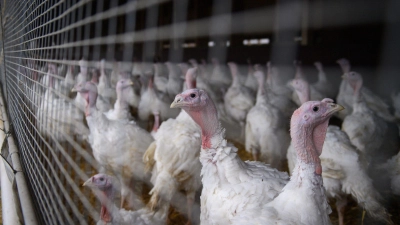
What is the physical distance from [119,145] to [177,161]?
1.61ft

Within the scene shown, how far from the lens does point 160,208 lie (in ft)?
8.06

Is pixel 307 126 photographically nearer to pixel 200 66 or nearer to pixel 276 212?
pixel 276 212

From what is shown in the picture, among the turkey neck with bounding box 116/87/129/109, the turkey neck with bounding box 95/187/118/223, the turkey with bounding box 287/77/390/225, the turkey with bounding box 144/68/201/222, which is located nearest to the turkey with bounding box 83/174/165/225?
the turkey neck with bounding box 95/187/118/223

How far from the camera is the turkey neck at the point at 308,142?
1.40 metres

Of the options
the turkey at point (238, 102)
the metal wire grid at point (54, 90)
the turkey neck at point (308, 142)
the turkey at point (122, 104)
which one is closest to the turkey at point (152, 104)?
the turkey at point (238, 102)

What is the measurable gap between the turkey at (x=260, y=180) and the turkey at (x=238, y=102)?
2.42m

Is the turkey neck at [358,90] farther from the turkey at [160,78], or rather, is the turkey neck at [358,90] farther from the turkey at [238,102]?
the turkey at [160,78]

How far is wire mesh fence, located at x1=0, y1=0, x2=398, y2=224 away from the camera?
1.41 meters

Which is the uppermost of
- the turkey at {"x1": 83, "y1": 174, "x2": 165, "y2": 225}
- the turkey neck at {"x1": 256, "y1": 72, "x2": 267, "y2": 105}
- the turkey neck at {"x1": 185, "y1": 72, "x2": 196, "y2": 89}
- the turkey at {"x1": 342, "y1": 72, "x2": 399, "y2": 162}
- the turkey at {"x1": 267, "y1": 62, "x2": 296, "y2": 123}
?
the turkey neck at {"x1": 185, "y1": 72, "x2": 196, "y2": 89}

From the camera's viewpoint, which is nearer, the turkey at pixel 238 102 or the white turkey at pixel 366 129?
the white turkey at pixel 366 129

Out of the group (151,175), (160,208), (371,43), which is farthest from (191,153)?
Answer: (371,43)

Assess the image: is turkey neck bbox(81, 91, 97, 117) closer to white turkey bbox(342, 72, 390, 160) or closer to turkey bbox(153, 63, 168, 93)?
white turkey bbox(342, 72, 390, 160)

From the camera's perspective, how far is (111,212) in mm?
2197

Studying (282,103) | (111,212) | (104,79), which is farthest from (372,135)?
(104,79)
